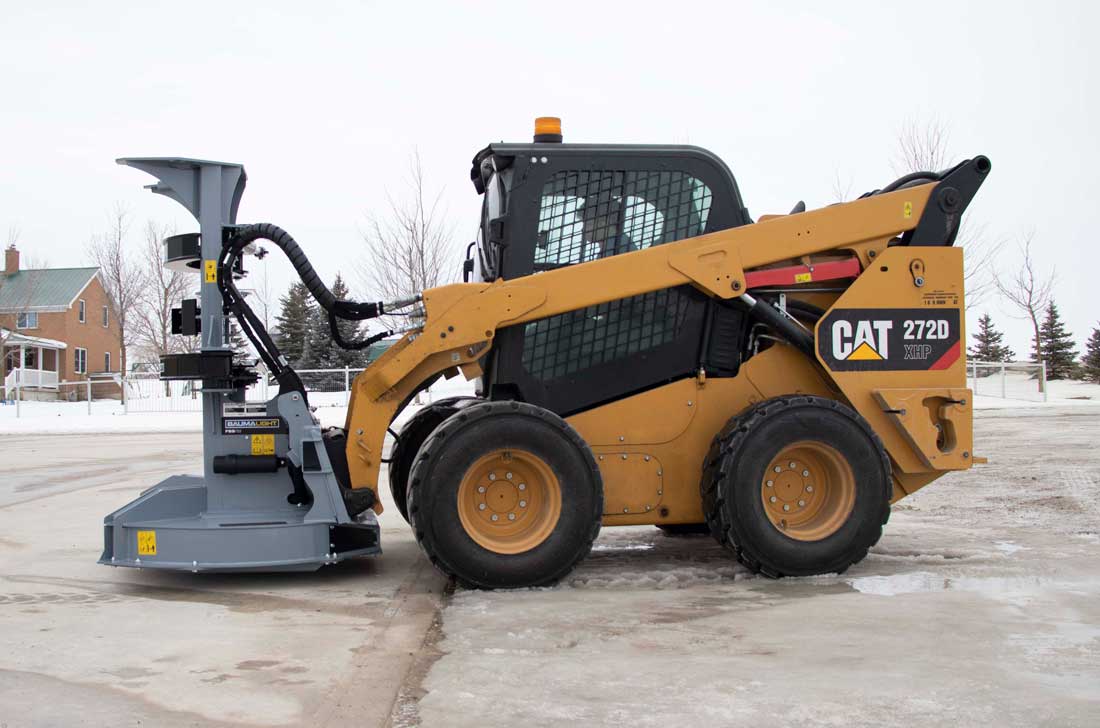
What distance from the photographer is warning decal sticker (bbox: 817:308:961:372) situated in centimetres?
668

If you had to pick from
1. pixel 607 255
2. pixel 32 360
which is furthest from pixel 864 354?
pixel 32 360

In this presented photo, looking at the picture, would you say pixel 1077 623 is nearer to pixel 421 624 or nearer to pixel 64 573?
pixel 421 624

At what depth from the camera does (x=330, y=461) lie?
650 cm

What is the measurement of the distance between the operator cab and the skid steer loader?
0.01 meters

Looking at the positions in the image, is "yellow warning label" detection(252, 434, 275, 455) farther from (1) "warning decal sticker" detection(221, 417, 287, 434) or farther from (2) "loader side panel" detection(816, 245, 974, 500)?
(2) "loader side panel" detection(816, 245, 974, 500)

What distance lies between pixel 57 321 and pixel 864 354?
53.9 metres

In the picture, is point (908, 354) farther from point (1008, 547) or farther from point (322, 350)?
point (322, 350)

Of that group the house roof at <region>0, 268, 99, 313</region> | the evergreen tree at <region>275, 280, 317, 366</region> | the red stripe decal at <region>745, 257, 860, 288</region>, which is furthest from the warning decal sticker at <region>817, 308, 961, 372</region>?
the house roof at <region>0, 268, 99, 313</region>

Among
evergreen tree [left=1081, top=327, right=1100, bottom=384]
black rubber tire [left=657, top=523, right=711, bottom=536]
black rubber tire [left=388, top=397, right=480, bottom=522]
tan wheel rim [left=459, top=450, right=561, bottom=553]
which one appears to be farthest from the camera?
evergreen tree [left=1081, top=327, right=1100, bottom=384]

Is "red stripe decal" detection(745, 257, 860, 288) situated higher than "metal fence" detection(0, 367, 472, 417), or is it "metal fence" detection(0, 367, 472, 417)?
"red stripe decal" detection(745, 257, 860, 288)

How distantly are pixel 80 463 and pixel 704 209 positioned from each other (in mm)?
11626

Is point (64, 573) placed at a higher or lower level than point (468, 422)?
lower

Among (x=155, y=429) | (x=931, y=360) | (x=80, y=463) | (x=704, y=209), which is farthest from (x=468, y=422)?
(x=155, y=429)

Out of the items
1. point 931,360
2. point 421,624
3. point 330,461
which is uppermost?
point 931,360
